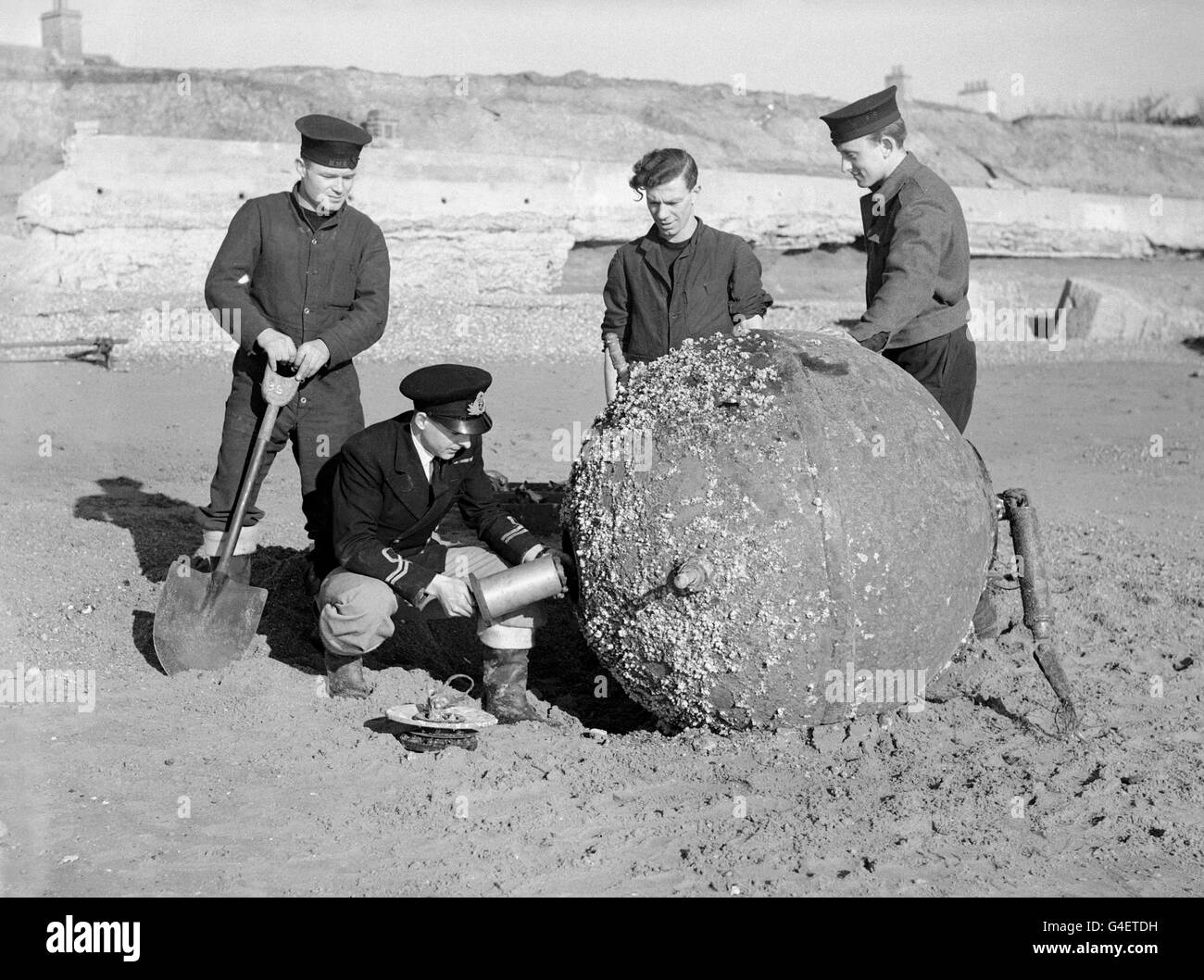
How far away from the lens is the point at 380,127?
1802 cm

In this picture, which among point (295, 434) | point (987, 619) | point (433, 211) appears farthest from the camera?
point (433, 211)

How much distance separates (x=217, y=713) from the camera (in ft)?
16.5

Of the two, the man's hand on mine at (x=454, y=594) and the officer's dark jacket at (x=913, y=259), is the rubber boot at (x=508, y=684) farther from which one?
the officer's dark jacket at (x=913, y=259)

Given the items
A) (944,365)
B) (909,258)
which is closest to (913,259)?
(909,258)

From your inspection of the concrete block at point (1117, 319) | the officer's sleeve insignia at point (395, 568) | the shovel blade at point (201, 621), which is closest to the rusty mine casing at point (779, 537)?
the officer's sleeve insignia at point (395, 568)

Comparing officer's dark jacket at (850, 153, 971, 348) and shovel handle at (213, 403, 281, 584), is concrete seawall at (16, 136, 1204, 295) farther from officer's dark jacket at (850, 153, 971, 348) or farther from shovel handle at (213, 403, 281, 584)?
Answer: officer's dark jacket at (850, 153, 971, 348)

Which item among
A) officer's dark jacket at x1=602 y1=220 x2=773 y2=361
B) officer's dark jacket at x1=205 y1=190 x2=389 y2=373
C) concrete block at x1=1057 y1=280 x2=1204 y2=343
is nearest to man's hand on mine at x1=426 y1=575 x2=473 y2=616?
officer's dark jacket at x1=205 y1=190 x2=389 y2=373

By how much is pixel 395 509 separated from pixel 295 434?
85cm

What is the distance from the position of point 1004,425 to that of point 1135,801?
24.5 feet

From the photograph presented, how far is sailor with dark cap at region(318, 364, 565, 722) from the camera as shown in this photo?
4.97 meters

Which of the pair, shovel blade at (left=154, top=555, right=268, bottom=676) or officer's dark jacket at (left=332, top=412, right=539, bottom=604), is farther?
shovel blade at (left=154, top=555, right=268, bottom=676)

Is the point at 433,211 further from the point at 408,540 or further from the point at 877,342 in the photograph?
the point at 877,342

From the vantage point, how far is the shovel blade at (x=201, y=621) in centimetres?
535

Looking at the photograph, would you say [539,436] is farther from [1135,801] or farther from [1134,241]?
[1134,241]
